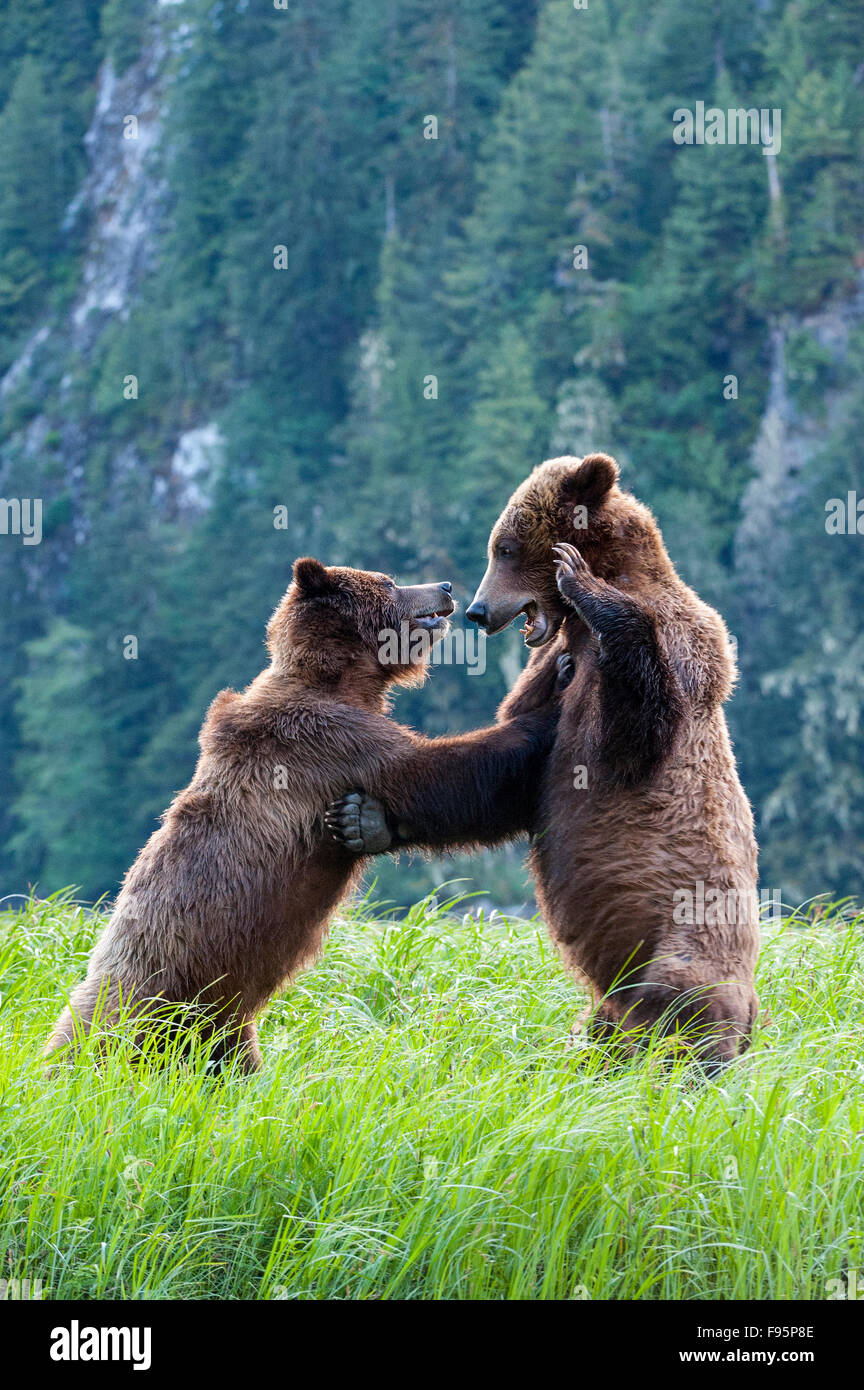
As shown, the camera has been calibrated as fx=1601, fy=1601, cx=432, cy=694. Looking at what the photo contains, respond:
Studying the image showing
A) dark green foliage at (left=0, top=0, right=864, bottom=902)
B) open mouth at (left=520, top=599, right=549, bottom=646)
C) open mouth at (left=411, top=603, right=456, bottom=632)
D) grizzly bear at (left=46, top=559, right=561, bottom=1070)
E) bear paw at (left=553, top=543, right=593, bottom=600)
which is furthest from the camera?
dark green foliage at (left=0, top=0, right=864, bottom=902)

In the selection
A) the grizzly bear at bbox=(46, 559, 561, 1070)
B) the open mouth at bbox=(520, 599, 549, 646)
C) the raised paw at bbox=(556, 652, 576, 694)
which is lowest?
the grizzly bear at bbox=(46, 559, 561, 1070)

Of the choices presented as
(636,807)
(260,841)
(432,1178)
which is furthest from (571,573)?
(432,1178)

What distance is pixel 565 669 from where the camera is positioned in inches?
185

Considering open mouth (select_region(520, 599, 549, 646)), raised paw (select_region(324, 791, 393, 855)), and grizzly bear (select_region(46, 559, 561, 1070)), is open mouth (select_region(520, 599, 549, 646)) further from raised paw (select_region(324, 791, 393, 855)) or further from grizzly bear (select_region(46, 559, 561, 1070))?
raised paw (select_region(324, 791, 393, 855))

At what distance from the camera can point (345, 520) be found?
152 feet

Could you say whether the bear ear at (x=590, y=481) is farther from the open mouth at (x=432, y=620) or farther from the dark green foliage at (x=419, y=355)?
the dark green foliage at (x=419, y=355)

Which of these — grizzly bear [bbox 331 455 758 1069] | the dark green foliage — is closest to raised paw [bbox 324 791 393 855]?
grizzly bear [bbox 331 455 758 1069]

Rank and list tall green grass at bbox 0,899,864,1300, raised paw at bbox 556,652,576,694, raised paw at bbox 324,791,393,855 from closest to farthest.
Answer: tall green grass at bbox 0,899,864,1300, raised paw at bbox 324,791,393,855, raised paw at bbox 556,652,576,694

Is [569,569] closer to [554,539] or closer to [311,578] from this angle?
[554,539]

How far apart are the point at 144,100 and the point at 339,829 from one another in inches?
2432

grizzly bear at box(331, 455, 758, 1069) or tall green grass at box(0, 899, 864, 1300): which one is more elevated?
grizzly bear at box(331, 455, 758, 1069)

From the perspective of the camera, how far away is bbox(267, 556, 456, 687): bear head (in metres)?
4.93

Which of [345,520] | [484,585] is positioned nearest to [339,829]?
[484,585]

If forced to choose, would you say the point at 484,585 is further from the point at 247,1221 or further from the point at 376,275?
the point at 376,275
